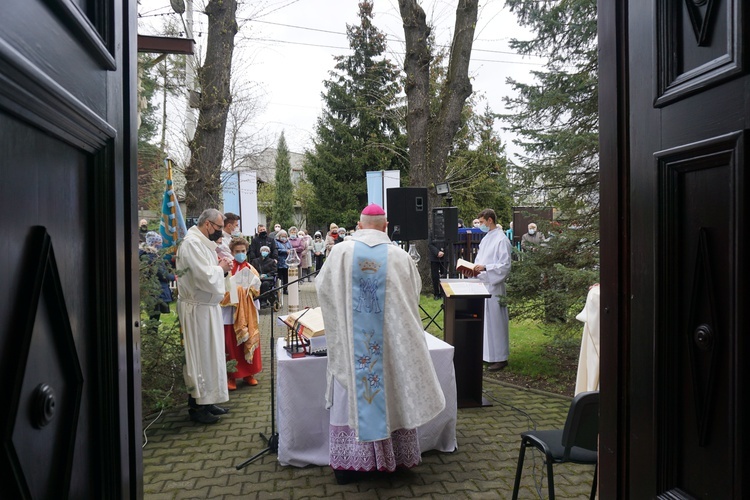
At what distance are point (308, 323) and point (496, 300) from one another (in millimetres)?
3742

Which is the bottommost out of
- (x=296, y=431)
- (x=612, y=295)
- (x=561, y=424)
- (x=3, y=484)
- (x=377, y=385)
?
(x=561, y=424)

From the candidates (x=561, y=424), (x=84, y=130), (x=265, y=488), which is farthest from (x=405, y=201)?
(x=84, y=130)

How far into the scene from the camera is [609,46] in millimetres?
1358

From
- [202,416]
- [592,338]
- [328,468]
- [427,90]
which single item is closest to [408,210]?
[202,416]

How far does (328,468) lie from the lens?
4.28 m

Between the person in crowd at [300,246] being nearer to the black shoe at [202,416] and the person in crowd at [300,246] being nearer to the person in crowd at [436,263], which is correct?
the person in crowd at [436,263]

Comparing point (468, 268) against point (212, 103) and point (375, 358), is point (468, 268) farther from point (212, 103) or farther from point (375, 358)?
point (212, 103)

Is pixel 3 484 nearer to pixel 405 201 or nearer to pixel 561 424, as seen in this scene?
pixel 561 424

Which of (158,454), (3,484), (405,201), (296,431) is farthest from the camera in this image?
(405,201)

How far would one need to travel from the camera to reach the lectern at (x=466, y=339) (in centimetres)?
586

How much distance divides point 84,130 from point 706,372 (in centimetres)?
124

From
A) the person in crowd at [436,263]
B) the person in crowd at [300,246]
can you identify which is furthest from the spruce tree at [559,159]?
the person in crowd at [300,246]

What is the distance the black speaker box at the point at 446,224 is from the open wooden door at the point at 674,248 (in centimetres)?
961

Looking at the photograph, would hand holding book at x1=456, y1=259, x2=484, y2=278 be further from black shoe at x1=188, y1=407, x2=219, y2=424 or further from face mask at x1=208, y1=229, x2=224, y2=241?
black shoe at x1=188, y1=407, x2=219, y2=424
